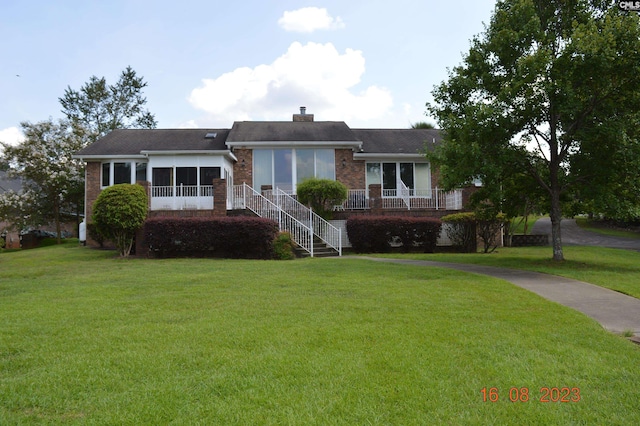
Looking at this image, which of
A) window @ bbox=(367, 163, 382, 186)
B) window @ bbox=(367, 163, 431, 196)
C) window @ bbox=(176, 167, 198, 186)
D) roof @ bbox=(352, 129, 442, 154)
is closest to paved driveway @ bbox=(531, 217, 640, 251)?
window @ bbox=(367, 163, 431, 196)

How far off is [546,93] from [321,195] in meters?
8.68

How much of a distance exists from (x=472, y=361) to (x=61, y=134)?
3145cm

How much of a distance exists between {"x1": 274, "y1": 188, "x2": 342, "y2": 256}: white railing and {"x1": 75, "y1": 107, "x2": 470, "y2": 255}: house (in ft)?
0.64

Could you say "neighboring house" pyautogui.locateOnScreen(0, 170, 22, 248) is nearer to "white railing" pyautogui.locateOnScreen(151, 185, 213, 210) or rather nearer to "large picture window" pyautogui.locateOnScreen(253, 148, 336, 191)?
"white railing" pyautogui.locateOnScreen(151, 185, 213, 210)

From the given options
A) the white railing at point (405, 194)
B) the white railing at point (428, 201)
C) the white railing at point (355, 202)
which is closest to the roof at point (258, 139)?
the white railing at point (405, 194)

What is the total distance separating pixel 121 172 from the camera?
67.5 feet

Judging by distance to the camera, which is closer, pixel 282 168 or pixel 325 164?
pixel 282 168

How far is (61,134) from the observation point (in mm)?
29047

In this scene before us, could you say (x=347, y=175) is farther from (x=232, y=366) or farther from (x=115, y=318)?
(x=232, y=366)

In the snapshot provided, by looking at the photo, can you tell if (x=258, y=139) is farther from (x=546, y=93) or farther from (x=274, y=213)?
(x=546, y=93)

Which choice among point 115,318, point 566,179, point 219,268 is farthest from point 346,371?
point 566,179

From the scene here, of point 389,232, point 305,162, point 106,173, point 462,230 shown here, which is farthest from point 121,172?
point 462,230

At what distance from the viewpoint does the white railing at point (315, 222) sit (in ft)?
55.6

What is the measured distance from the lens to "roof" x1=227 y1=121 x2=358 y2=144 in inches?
834
